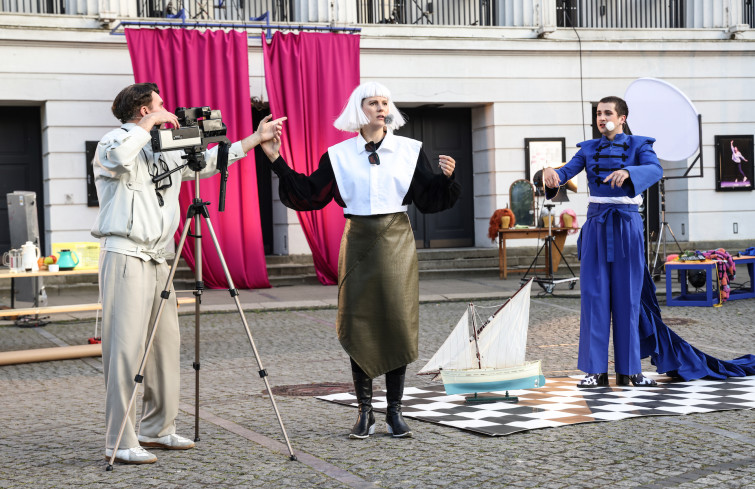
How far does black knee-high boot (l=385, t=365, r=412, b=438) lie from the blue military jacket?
2.36 meters

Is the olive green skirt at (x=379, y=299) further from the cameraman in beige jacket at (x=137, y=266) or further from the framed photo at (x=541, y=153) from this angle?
the framed photo at (x=541, y=153)

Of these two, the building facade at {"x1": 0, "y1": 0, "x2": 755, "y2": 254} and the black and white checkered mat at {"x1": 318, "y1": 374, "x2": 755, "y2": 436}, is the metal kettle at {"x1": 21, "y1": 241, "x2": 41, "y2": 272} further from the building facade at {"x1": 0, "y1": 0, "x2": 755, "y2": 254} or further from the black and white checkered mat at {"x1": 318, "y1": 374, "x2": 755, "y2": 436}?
the building facade at {"x1": 0, "y1": 0, "x2": 755, "y2": 254}

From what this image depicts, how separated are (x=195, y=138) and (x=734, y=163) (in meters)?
17.1

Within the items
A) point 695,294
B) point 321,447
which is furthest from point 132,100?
point 695,294

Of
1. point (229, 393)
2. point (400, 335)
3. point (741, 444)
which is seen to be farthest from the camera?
point (229, 393)

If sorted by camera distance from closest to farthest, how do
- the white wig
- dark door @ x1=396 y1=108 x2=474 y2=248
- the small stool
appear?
the white wig → the small stool → dark door @ x1=396 y1=108 x2=474 y2=248

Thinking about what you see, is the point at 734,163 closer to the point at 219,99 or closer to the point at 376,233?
the point at 219,99

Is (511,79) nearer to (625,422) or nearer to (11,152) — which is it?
(11,152)

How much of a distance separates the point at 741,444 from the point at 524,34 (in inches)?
592

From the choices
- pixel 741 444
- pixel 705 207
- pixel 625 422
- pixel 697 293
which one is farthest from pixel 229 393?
pixel 705 207

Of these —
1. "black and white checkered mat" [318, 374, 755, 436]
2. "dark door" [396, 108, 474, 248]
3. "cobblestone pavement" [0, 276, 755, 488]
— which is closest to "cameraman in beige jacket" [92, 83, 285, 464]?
"cobblestone pavement" [0, 276, 755, 488]

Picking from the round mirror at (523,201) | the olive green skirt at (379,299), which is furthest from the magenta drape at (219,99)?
the olive green skirt at (379,299)

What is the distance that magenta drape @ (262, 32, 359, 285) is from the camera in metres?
17.3

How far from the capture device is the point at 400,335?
5.94m
